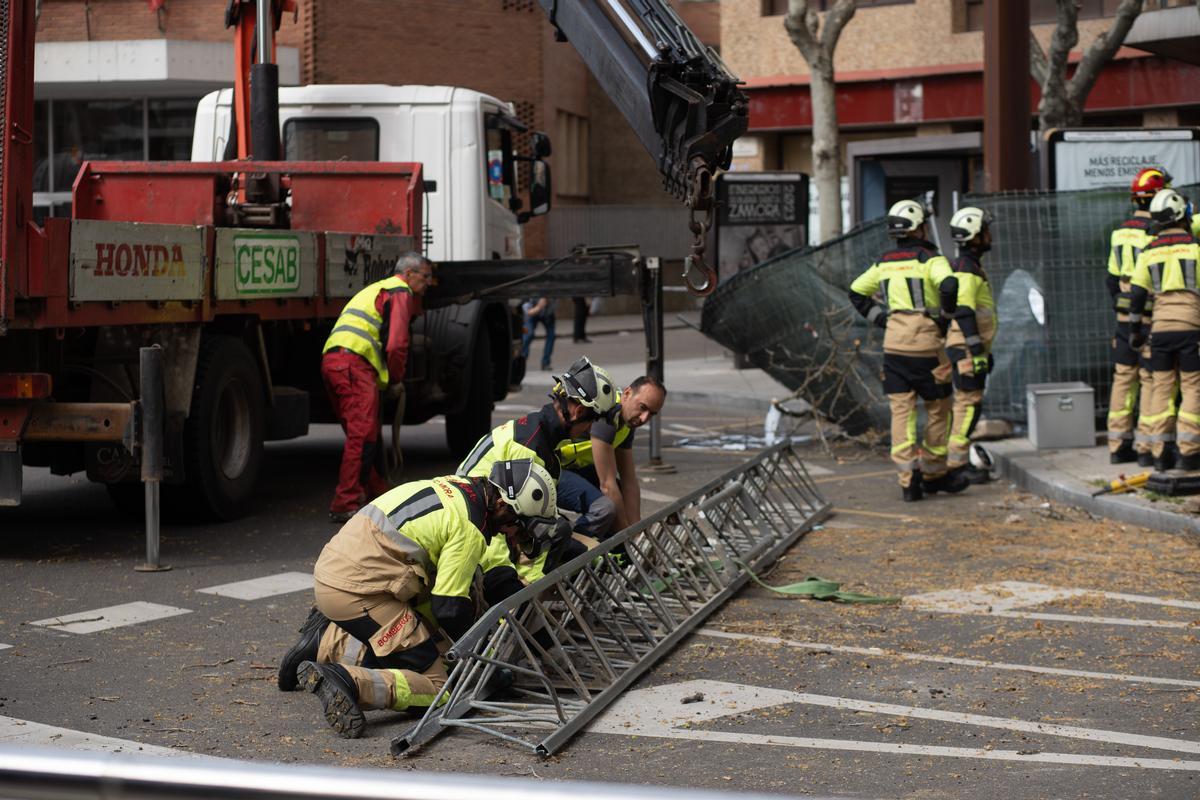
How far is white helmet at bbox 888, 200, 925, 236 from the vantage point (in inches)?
454

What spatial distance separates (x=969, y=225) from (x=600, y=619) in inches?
245

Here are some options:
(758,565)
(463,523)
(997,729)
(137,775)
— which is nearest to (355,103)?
(758,565)

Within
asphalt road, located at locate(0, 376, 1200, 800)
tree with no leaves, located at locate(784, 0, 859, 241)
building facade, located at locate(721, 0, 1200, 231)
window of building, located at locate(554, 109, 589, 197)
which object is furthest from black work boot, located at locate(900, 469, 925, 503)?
window of building, located at locate(554, 109, 589, 197)

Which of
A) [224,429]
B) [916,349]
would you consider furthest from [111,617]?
[916,349]

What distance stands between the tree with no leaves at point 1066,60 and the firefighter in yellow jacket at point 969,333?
6372 millimetres

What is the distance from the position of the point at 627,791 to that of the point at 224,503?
899 centimetres

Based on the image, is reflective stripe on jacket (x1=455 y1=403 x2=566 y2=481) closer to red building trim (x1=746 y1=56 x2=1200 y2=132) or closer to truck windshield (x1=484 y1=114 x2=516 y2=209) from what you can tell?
truck windshield (x1=484 y1=114 x2=516 y2=209)

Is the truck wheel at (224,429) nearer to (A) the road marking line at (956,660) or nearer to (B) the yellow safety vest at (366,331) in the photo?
(B) the yellow safety vest at (366,331)

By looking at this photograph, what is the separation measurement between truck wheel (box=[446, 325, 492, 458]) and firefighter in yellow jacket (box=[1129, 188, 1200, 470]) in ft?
16.7

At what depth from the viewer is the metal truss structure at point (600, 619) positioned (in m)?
5.64

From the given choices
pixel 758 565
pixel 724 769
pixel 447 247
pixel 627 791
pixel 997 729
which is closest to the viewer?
pixel 627 791

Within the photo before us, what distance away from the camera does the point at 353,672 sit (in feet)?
18.9

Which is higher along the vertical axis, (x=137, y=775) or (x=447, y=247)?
(x=447, y=247)

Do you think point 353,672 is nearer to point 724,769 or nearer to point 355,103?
point 724,769
